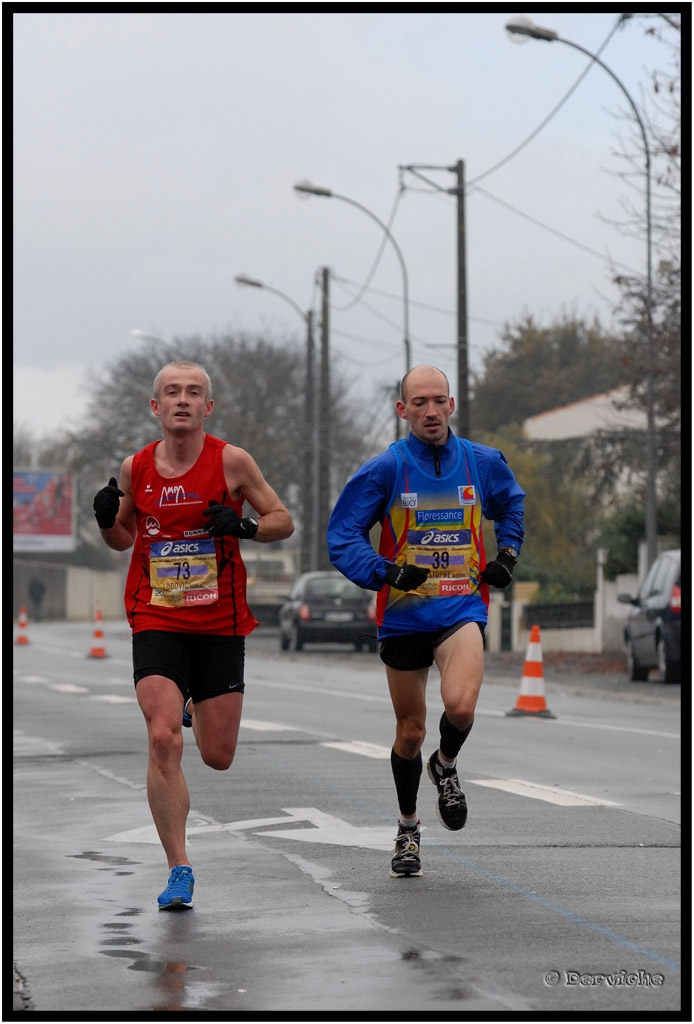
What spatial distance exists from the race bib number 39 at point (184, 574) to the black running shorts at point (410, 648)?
79 centimetres

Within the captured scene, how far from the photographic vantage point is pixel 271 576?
58812 millimetres

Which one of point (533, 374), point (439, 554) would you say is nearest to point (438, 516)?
point (439, 554)

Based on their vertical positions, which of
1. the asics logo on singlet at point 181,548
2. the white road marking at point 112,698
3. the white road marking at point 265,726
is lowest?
the white road marking at point 112,698

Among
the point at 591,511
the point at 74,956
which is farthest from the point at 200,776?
the point at 591,511

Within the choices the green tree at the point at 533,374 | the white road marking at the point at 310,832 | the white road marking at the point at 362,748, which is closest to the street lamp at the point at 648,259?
the white road marking at the point at 362,748

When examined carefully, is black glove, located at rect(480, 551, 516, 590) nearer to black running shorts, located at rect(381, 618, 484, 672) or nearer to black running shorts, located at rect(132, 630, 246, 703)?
black running shorts, located at rect(381, 618, 484, 672)

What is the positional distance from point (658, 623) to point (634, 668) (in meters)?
2.10

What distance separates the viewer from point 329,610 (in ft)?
113

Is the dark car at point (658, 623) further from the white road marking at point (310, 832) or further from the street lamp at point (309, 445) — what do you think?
the street lamp at point (309, 445)

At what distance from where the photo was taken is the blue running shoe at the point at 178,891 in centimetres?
668

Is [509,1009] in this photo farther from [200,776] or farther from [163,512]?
[200,776]

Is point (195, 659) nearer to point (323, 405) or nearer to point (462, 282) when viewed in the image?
point (462, 282)

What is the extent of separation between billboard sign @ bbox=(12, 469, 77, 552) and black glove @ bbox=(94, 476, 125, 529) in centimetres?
7322

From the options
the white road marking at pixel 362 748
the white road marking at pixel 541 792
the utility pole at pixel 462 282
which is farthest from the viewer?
the utility pole at pixel 462 282
